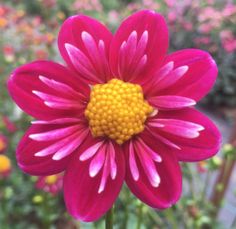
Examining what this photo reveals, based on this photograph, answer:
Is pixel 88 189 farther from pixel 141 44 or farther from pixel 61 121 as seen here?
pixel 141 44

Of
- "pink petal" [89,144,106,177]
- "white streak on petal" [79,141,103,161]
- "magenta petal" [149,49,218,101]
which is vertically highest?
"magenta petal" [149,49,218,101]

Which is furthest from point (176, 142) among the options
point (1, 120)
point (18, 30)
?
point (18, 30)

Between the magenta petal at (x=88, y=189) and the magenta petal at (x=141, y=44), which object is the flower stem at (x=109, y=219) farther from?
the magenta petal at (x=141, y=44)

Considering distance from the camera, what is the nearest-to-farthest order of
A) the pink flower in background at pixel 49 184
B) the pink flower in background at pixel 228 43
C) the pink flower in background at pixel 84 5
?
1. the pink flower in background at pixel 49 184
2. the pink flower in background at pixel 228 43
3. the pink flower in background at pixel 84 5

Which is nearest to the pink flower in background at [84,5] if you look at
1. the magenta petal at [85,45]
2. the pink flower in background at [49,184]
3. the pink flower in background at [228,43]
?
the pink flower in background at [228,43]

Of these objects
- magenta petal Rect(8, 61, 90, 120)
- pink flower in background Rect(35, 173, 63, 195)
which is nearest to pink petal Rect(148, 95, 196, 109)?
magenta petal Rect(8, 61, 90, 120)

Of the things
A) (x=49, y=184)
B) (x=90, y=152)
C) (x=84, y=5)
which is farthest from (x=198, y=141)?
(x=84, y=5)

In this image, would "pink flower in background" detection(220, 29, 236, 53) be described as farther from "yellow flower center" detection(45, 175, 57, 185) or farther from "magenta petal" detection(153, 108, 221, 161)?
"magenta petal" detection(153, 108, 221, 161)
